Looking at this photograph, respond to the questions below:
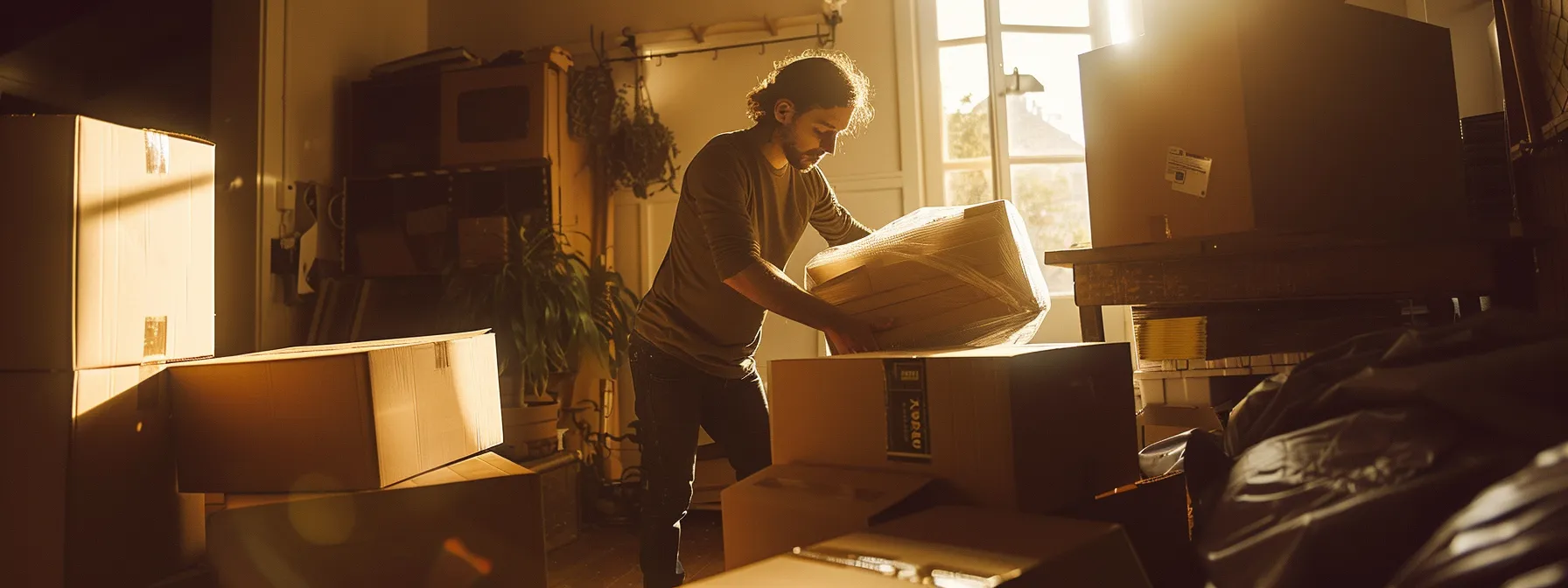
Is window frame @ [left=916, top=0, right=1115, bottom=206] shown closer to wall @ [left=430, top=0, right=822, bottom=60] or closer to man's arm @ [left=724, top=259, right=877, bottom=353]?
wall @ [left=430, top=0, right=822, bottom=60]

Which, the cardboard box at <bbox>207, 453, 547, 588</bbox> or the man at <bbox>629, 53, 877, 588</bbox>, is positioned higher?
the man at <bbox>629, 53, 877, 588</bbox>

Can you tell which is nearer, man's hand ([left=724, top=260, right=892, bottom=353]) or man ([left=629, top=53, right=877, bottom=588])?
man's hand ([left=724, top=260, right=892, bottom=353])

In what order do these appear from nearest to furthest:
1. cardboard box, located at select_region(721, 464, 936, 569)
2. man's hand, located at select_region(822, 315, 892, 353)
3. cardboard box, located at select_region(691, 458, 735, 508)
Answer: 1. cardboard box, located at select_region(721, 464, 936, 569)
2. man's hand, located at select_region(822, 315, 892, 353)
3. cardboard box, located at select_region(691, 458, 735, 508)

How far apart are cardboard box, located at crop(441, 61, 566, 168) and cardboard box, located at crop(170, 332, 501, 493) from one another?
1920mm

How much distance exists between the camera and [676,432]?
1.57 m

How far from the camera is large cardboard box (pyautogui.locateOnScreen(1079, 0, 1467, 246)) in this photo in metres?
1.40

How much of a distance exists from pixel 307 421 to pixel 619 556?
5.16 ft

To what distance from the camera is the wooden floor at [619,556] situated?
2.35 metres

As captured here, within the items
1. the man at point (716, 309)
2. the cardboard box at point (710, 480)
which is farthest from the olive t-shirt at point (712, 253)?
the cardboard box at point (710, 480)

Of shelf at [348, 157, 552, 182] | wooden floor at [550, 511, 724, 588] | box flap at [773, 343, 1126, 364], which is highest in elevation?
shelf at [348, 157, 552, 182]

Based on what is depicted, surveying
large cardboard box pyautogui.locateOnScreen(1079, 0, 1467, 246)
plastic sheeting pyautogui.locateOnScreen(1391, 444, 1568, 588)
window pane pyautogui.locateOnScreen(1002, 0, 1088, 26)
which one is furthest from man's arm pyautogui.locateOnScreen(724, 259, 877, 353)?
window pane pyautogui.locateOnScreen(1002, 0, 1088, 26)

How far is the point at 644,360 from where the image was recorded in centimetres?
162

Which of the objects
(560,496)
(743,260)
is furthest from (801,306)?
(560,496)

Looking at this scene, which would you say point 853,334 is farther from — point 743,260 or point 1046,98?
point 1046,98
